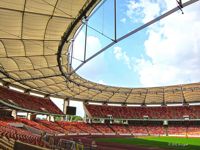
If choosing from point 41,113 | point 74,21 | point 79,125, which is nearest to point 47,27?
point 74,21

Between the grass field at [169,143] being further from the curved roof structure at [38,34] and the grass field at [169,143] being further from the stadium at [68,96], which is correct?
the curved roof structure at [38,34]

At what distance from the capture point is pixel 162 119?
73500 millimetres

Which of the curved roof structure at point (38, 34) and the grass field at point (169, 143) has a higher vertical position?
the curved roof structure at point (38, 34)

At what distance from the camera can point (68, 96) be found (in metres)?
69.0

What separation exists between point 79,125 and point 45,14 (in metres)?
52.1

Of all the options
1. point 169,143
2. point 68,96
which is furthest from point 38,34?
point 68,96

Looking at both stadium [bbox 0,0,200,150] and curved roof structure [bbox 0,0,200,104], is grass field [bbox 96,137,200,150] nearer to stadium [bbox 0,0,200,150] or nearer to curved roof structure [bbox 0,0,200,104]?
stadium [bbox 0,0,200,150]

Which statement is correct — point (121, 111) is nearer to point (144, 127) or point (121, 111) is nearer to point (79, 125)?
point (144, 127)

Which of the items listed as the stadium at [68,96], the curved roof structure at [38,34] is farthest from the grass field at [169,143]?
the curved roof structure at [38,34]

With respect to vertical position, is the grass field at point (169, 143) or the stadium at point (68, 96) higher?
the stadium at point (68, 96)

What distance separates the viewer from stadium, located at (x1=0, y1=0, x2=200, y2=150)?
66.1 ft

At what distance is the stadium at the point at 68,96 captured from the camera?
2014 cm

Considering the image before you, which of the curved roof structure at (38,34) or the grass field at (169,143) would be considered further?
the grass field at (169,143)

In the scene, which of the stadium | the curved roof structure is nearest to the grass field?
the stadium
